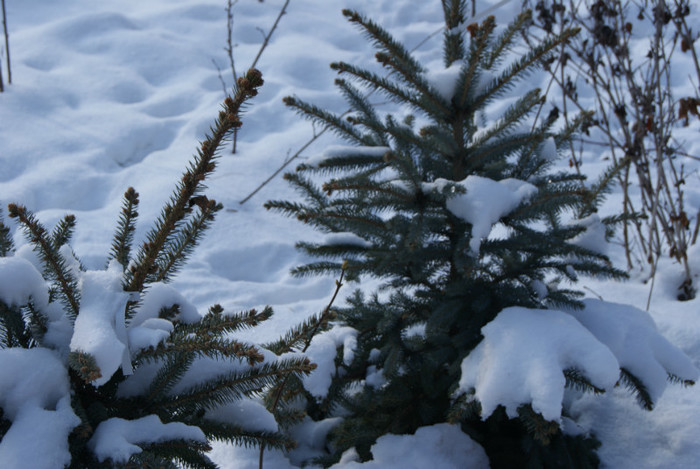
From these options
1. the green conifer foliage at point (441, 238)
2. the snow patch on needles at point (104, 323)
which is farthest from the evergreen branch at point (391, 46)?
the snow patch on needles at point (104, 323)

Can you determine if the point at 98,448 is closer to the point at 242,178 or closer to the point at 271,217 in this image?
the point at 271,217

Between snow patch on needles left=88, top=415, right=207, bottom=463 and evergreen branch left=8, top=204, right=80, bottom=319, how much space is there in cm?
24

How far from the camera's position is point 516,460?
1.61 meters

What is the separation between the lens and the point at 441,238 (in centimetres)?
183

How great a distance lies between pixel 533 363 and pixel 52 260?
1.05m

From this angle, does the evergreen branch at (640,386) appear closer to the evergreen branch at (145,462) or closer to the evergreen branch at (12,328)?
the evergreen branch at (145,462)

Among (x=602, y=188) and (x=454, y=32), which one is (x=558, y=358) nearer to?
(x=602, y=188)

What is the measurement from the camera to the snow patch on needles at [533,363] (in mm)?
1227

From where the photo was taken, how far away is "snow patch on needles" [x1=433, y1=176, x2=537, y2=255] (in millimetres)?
1394

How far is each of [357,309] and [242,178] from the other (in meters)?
2.39

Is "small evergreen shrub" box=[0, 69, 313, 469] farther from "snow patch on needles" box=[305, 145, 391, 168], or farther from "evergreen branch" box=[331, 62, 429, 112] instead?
"evergreen branch" box=[331, 62, 429, 112]

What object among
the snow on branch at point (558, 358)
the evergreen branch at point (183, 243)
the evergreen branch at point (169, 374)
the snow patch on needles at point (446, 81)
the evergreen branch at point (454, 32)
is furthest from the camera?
the evergreen branch at point (454, 32)

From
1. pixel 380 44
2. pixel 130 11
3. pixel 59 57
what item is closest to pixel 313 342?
pixel 380 44

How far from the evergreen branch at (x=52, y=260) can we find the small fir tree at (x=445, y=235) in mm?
648
